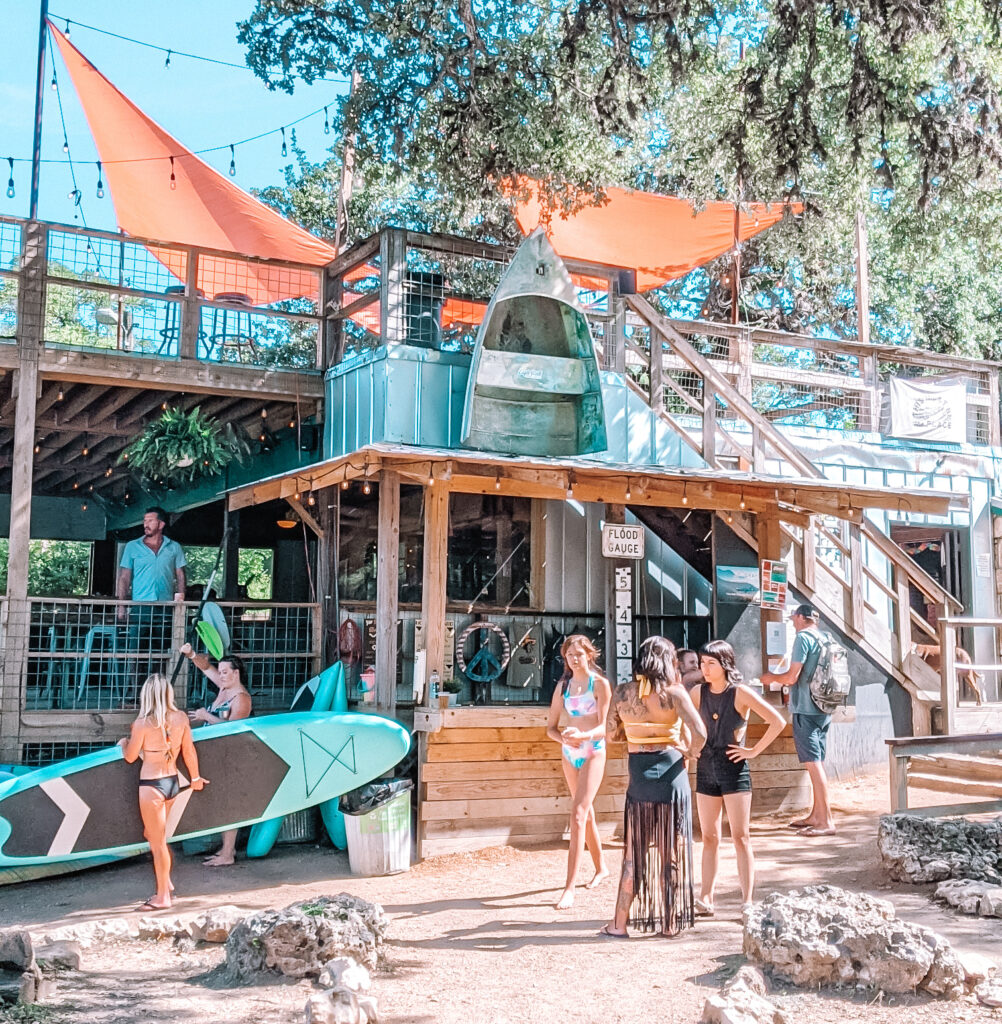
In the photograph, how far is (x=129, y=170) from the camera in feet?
48.0

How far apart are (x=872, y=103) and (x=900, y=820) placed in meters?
6.03

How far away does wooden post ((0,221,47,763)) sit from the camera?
9.75 m

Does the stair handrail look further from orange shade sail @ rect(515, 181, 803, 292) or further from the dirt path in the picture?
the dirt path

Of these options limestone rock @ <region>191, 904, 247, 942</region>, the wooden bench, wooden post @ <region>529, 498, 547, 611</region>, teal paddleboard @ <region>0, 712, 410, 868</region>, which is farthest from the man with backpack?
limestone rock @ <region>191, 904, 247, 942</region>

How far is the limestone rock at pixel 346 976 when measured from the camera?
5.20 meters

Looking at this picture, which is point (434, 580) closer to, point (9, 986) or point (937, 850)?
point (937, 850)

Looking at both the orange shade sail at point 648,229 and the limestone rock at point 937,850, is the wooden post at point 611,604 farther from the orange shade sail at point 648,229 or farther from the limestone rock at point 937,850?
the orange shade sail at point 648,229

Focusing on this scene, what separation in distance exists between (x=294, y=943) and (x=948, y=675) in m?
7.66

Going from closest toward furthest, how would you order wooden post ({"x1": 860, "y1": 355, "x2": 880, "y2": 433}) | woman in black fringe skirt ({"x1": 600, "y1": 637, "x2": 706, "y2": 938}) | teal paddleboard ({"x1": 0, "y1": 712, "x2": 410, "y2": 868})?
woman in black fringe skirt ({"x1": 600, "y1": 637, "x2": 706, "y2": 938}) → teal paddleboard ({"x1": 0, "y1": 712, "x2": 410, "y2": 868}) → wooden post ({"x1": 860, "y1": 355, "x2": 880, "y2": 433})

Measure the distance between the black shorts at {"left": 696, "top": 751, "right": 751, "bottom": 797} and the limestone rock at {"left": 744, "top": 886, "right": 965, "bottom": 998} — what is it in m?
1.02

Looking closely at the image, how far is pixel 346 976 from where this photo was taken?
5.23m

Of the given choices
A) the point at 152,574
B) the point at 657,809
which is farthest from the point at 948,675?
the point at 152,574

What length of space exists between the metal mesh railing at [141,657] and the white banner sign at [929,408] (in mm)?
7846

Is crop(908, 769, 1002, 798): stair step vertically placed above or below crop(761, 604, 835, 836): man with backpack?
below
